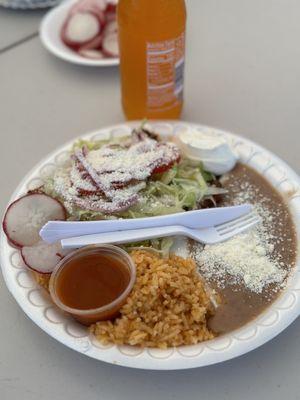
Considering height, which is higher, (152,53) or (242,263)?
(152,53)

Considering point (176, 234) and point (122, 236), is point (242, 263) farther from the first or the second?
point (122, 236)

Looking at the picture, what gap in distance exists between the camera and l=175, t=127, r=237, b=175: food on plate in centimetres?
126

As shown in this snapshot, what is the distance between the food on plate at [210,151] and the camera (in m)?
1.26

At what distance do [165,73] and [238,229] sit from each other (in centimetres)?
50

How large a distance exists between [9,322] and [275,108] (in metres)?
1.04

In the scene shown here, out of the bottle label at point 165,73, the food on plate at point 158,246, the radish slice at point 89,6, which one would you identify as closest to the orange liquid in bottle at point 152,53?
the bottle label at point 165,73

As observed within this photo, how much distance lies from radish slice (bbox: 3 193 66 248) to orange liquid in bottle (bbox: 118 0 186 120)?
1.49 feet

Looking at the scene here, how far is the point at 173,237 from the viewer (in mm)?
1122

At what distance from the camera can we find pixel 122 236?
1.06 meters

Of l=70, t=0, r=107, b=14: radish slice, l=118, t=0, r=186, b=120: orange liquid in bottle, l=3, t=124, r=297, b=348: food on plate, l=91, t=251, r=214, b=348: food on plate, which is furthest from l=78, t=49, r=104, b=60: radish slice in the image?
l=91, t=251, r=214, b=348: food on plate

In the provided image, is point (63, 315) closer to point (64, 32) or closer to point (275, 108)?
point (275, 108)

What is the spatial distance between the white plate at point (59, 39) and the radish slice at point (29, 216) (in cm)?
72

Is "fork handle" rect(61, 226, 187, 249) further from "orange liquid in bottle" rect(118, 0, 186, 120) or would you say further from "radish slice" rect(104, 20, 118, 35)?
"radish slice" rect(104, 20, 118, 35)

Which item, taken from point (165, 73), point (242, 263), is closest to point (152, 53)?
point (165, 73)
